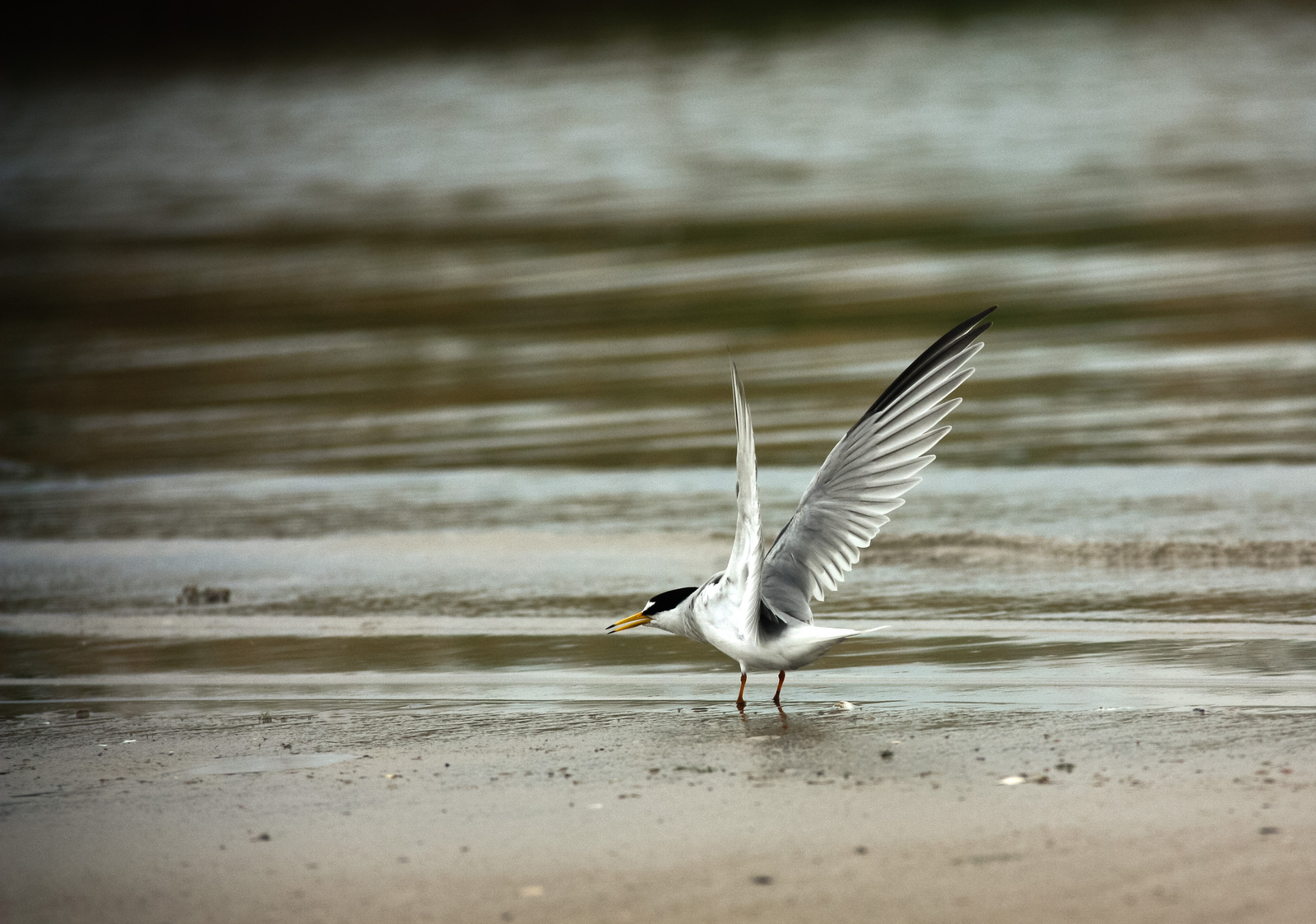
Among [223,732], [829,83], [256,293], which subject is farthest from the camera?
[829,83]

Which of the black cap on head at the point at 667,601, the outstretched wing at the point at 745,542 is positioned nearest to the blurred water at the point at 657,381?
the black cap on head at the point at 667,601

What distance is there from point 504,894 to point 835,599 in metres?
3.56

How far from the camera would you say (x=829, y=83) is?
97.2 feet

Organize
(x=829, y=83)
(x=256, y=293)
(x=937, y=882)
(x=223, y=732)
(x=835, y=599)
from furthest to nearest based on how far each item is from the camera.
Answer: (x=829, y=83) → (x=256, y=293) → (x=835, y=599) → (x=223, y=732) → (x=937, y=882)

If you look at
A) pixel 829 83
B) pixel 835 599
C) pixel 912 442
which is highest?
pixel 829 83

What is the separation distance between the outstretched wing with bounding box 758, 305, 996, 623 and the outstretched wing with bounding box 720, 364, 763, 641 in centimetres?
49

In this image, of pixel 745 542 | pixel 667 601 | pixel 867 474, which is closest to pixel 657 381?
pixel 867 474

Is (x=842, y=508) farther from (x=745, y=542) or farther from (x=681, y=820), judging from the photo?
(x=681, y=820)

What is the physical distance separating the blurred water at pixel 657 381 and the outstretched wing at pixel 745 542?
88 cm

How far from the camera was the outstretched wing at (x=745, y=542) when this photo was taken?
4957 mm

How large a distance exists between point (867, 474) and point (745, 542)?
111cm

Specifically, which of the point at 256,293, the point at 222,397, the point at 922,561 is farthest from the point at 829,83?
the point at 922,561

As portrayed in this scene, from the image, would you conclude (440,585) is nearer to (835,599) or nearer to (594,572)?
(594,572)

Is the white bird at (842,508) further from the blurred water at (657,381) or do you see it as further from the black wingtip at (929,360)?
the blurred water at (657,381)
